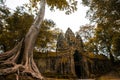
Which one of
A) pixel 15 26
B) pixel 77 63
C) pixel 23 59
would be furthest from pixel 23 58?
pixel 77 63

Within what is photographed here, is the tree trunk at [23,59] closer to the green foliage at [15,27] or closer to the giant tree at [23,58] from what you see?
the giant tree at [23,58]

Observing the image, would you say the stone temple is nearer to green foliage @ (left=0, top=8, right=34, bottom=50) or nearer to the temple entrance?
the temple entrance

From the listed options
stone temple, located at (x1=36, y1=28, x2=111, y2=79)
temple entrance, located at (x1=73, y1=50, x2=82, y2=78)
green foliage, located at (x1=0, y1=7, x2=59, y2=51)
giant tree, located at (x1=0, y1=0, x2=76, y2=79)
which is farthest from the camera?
temple entrance, located at (x1=73, y1=50, x2=82, y2=78)

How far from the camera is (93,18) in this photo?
1423 cm

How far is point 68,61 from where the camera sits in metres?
23.6

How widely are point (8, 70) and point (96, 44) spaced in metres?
24.9

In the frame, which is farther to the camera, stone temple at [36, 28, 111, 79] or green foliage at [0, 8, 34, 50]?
stone temple at [36, 28, 111, 79]

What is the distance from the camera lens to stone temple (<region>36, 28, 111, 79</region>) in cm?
2318

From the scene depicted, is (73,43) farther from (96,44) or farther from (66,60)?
(96,44)

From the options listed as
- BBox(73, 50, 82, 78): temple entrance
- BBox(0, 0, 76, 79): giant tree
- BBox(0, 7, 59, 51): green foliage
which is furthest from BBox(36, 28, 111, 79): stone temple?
BBox(0, 0, 76, 79): giant tree

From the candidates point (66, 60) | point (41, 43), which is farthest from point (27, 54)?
point (66, 60)

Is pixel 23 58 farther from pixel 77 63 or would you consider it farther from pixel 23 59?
pixel 77 63

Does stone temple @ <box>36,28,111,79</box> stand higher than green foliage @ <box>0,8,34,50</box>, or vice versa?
green foliage @ <box>0,8,34,50</box>

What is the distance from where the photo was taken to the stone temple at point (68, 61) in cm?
2318
